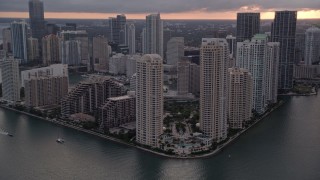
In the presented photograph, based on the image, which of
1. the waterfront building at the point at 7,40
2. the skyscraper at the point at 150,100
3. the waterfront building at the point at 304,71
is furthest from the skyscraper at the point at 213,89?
the waterfront building at the point at 7,40

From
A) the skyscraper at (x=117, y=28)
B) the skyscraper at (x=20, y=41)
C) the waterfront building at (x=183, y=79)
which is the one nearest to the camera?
the waterfront building at (x=183, y=79)

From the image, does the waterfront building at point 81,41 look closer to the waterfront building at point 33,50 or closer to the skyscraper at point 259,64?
the waterfront building at point 33,50

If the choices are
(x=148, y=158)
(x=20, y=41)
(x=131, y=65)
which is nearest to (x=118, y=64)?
(x=131, y=65)

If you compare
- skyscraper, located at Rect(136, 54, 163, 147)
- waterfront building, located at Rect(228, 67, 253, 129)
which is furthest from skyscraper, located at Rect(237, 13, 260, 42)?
skyscraper, located at Rect(136, 54, 163, 147)

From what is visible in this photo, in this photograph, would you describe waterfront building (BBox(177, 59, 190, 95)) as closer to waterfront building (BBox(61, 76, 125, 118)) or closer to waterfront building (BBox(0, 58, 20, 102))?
waterfront building (BBox(61, 76, 125, 118))

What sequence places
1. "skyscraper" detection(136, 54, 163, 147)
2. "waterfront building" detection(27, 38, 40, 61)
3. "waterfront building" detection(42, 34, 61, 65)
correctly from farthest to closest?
"waterfront building" detection(27, 38, 40, 61) → "waterfront building" detection(42, 34, 61, 65) → "skyscraper" detection(136, 54, 163, 147)

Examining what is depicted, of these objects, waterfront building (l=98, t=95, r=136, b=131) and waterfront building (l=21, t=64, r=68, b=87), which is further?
waterfront building (l=21, t=64, r=68, b=87)

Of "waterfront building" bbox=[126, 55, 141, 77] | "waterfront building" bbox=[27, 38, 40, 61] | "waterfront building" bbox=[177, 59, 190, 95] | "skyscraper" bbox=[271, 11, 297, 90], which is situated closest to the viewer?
"waterfront building" bbox=[177, 59, 190, 95]
